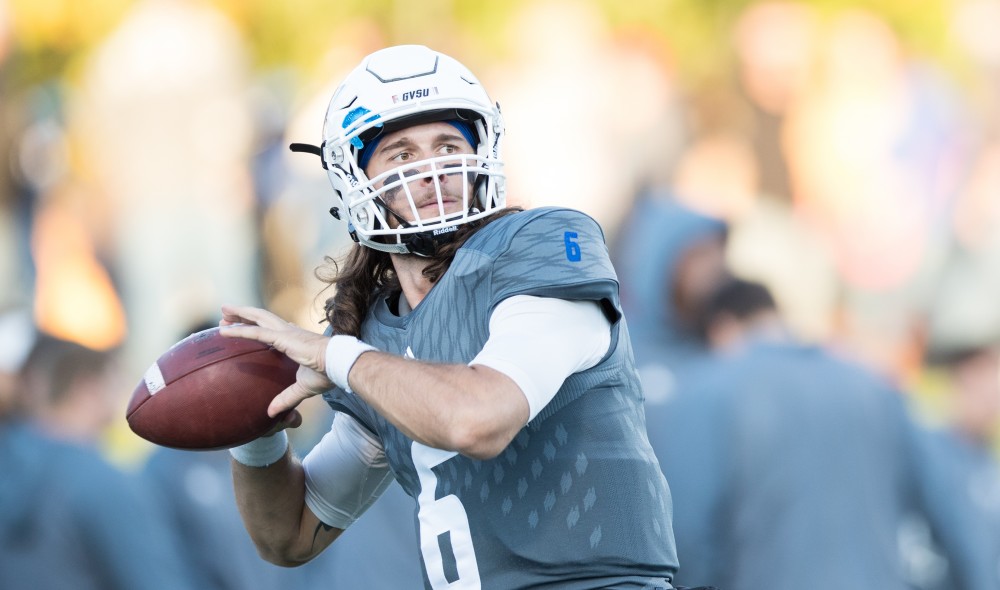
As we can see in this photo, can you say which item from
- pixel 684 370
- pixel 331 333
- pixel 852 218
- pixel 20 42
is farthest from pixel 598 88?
pixel 331 333

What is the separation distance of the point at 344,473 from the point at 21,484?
3.25m

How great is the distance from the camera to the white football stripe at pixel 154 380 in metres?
2.79

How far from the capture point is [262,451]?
302 cm

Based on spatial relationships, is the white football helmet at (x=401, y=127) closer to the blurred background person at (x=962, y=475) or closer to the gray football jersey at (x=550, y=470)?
the gray football jersey at (x=550, y=470)

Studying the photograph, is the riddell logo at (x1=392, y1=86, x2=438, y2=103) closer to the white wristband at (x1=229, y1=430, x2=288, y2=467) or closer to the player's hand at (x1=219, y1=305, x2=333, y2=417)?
the player's hand at (x1=219, y1=305, x2=333, y2=417)

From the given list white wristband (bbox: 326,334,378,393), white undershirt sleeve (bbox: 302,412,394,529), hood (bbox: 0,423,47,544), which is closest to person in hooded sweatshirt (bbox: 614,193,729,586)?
hood (bbox: 0,423,47,544)

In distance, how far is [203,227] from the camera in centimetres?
814

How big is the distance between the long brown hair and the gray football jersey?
0.45 feet

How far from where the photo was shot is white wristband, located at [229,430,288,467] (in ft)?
9.87

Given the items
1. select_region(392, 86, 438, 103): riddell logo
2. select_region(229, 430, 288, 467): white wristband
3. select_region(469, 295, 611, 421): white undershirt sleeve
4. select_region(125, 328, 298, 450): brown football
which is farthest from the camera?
select_region(229, 430, 288, 467): white wristband

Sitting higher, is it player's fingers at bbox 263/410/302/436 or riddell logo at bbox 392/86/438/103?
riddell logo at bbox 392/86/438/103

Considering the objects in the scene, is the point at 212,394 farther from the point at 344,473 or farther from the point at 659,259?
the point at 659,259

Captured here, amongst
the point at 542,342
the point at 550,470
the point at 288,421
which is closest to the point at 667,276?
the point at 288,421

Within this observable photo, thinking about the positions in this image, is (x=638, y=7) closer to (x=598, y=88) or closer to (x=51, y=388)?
(x=598, y=88)
